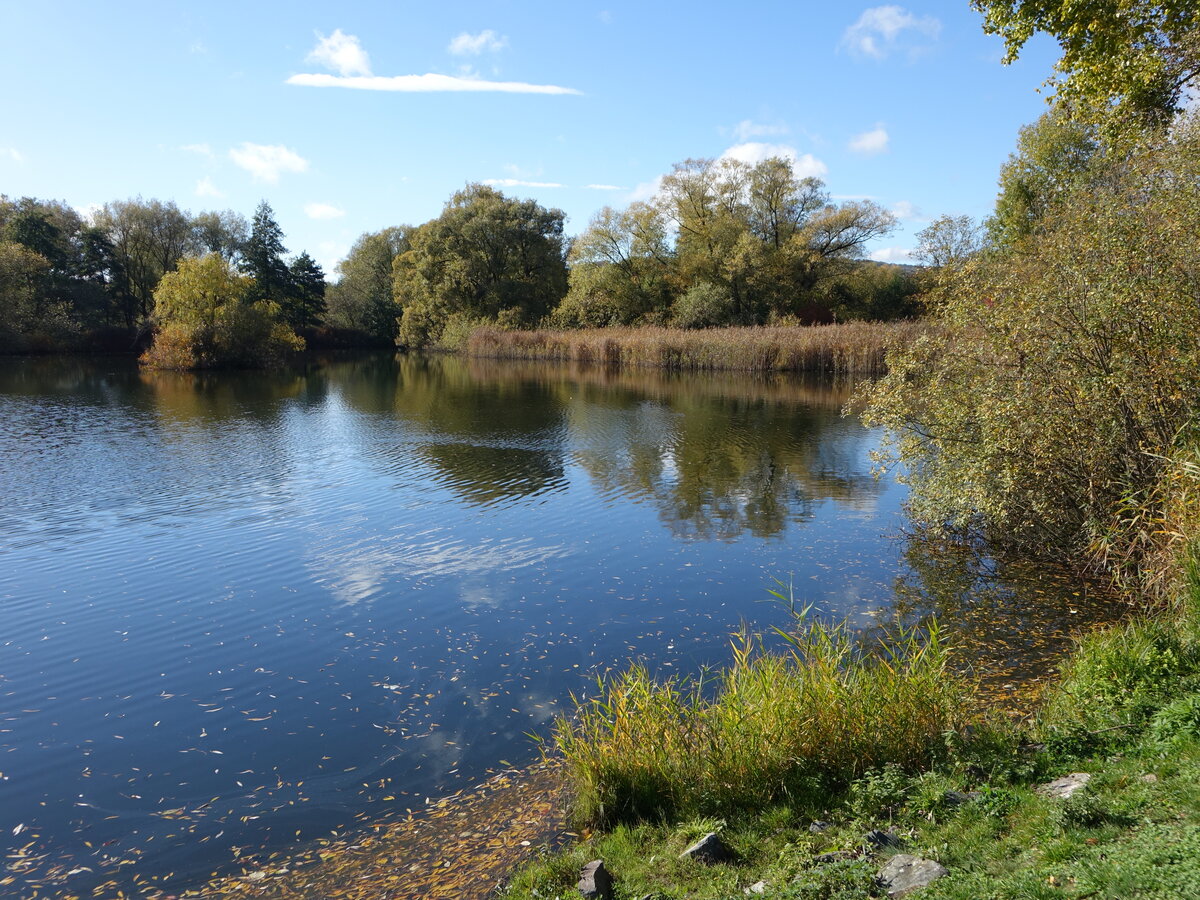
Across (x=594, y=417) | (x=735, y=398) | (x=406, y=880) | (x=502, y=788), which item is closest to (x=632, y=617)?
(x=502, y=788)

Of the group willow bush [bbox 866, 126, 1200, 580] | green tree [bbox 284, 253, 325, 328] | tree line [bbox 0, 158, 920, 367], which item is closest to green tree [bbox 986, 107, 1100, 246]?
tree line [bbox 0, 158, 920, 367]

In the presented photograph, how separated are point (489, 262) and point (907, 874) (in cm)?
6909

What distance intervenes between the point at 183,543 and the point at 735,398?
86.2ft

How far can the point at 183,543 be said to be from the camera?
13828 mm

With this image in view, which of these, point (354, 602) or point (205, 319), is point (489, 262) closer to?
point (205, 319)

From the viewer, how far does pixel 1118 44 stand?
1351 centimetres

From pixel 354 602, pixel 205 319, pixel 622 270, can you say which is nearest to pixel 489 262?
pixel 622 270

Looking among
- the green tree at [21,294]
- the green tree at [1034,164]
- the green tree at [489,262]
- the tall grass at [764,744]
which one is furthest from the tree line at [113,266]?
the tall grass at [764,744]

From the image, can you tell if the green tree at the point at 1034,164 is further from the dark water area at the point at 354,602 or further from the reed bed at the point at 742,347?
the dark water area at the point at 354,602

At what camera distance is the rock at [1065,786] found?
195 inches

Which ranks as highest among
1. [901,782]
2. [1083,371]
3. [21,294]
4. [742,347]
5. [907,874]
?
[21,294]

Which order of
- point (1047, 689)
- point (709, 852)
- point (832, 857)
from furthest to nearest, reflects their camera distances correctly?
1. point (1047, 689)
2. point (709, 852)
3. point (832, 857)

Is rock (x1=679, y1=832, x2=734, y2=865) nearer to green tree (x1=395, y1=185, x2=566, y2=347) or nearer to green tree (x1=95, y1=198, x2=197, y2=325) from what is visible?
green tree (x1=395, y1=185, x2=566, y2=347)

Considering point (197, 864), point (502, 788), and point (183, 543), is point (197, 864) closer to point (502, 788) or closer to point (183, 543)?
point (502, 788)
